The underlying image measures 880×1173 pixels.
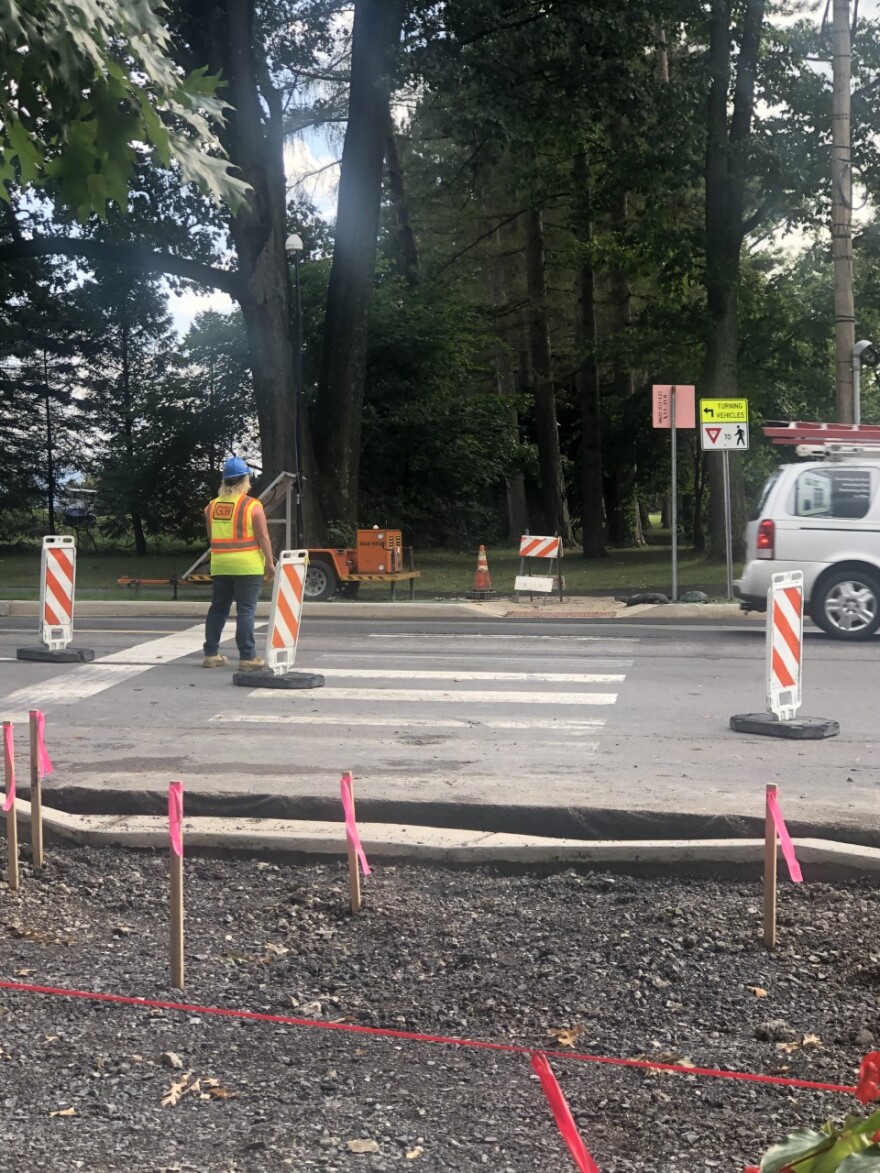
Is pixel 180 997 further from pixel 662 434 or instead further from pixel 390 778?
pixel 662 434

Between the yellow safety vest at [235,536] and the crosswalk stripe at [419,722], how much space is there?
2.03 meters

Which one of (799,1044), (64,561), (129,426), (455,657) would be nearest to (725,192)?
(455,657)

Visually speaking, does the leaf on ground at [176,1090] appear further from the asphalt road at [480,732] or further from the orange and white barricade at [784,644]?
the orange and white barricade at [784,644]

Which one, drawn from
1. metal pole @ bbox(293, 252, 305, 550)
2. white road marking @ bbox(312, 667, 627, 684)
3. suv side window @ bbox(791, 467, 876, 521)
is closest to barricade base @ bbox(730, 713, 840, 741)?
white road marking @ bbox(312, 667, 627, 684)

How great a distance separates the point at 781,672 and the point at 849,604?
5861mm

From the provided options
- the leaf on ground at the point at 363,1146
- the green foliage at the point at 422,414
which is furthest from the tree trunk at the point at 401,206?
the leaf on ground at the point at 363,1146

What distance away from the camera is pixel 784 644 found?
9156 mm

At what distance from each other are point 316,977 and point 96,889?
137 centimetres

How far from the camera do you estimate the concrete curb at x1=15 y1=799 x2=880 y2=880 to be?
5.54 metres

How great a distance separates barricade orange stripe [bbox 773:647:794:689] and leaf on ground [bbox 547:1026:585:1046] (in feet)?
17.7

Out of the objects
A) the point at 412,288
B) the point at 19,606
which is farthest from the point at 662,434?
the point at 19,606

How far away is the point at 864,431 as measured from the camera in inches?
596

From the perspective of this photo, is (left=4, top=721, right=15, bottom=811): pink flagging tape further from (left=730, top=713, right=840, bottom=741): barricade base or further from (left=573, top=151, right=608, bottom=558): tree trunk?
(left=573, top=151, right=608, bottom=558): tree trunk

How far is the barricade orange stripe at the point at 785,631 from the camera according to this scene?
29.6 feet
